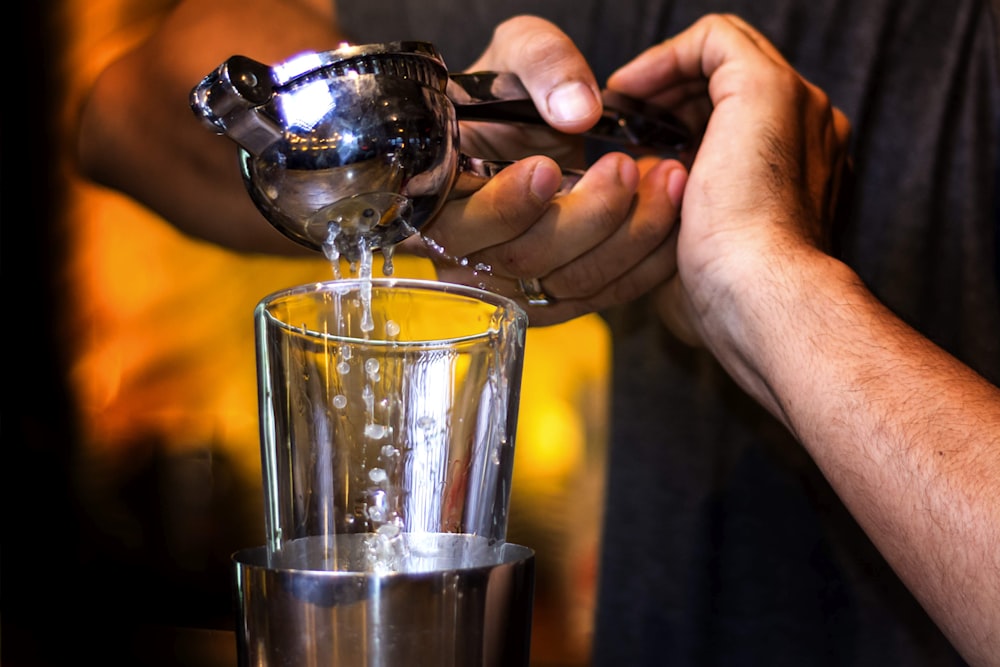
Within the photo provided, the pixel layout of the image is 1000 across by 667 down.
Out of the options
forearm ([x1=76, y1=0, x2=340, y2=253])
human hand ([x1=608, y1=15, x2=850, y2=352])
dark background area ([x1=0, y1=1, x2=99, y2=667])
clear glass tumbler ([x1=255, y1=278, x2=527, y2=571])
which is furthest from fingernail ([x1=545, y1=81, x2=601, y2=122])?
dark background area ([x1=0, y1=1, x2=99, y2=667])

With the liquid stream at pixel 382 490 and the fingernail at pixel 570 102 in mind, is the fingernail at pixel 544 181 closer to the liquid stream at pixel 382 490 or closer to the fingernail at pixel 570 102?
the fingernail at pixel 570 102

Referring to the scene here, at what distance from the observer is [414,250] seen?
2.34 ft

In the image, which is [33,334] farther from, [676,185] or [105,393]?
[676,185]

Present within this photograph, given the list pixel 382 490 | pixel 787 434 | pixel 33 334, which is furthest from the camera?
pixel 33 334

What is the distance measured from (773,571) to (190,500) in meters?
0.55

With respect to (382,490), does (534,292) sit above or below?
above

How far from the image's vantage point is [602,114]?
0.67 metres

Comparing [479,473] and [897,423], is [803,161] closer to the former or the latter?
[897,423]

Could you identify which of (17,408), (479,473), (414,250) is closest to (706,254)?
(414,250)

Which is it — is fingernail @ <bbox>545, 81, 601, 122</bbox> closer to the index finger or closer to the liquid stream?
the index finger

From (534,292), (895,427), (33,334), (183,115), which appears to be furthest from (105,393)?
(895,427)

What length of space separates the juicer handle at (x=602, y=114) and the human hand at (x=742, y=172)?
0.04 meters

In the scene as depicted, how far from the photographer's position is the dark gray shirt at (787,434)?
829 millimetres

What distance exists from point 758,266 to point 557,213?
14cm
